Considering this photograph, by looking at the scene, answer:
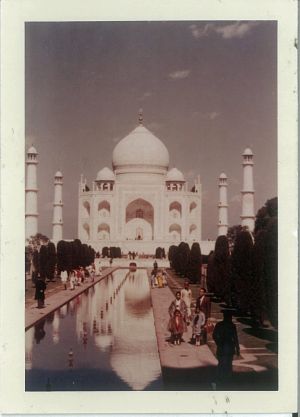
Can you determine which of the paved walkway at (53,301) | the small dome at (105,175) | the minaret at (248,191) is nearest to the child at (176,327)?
the paved walkway at (53,301)

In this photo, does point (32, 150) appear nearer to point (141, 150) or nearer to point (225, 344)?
point (141, 150)

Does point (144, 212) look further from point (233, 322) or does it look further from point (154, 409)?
point (154, 409)

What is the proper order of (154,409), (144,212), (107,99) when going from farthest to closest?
(144,212)
(107,99)
(154,409)

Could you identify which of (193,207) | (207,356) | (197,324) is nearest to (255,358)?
(207,356)

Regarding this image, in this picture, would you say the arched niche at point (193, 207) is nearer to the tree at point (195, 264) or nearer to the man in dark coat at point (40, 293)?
the tree at point (195, 264)

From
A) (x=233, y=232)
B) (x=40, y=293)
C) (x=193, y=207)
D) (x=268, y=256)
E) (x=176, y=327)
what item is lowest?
(x=176, y=327)

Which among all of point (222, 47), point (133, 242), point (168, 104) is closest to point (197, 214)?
point (133, 242)
